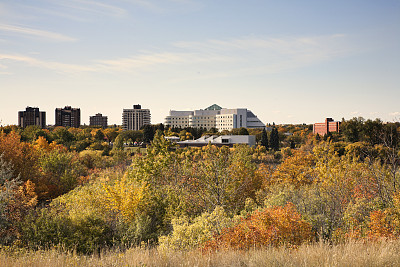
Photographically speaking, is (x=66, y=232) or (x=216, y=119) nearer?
(x=66, y=232)

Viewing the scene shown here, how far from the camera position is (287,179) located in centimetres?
2302

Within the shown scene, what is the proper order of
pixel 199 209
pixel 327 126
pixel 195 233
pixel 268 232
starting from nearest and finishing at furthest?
1. pixel 268 232
2. pixel 195 233
3. pixel 199 209
4. pixel 327 126

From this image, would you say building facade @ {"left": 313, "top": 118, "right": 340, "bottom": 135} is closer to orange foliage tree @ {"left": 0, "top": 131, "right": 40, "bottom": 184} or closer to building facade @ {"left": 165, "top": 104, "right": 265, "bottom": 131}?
building facade @ {"left": 165, "top": 104, "right": 265, "bottom": 131}

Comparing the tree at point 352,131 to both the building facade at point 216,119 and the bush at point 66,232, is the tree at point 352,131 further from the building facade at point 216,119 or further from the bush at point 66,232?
the building facade at point 216,119

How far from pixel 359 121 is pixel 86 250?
202 ft

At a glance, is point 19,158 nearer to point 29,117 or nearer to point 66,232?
point 66,232

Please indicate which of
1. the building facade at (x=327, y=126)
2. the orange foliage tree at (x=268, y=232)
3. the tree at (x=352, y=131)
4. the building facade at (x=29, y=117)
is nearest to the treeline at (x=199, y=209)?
the orange foliage tree at (x=268, y=232)

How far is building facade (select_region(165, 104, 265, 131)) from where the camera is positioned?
514 ft

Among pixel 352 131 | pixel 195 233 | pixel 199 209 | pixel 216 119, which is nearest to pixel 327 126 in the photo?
pixel 352 131

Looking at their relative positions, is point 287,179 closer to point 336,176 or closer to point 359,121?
point 336,176

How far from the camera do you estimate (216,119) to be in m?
166

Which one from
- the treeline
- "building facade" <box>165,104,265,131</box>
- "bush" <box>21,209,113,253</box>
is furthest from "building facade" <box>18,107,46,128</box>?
"bush" <box>21,209,113,253</box>

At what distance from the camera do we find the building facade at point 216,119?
514ft

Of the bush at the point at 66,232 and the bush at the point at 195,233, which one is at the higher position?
the bush at the point at 195,233
